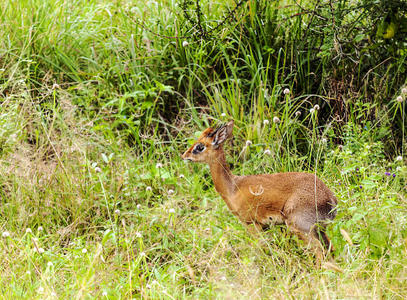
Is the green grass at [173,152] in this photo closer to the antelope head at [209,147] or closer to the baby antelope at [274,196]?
the baby antelope at [274,196]

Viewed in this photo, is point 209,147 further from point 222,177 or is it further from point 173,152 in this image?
point 173,152

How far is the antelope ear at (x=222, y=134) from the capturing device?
161 inches

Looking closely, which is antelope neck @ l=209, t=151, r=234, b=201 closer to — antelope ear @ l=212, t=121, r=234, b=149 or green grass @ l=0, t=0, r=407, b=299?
antelope ear @ l=212, t=121, r=234, b=149

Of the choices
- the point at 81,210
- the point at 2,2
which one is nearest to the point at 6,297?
Result: the point at 81,210

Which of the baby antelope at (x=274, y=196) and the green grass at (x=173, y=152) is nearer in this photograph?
the green grass at (x=173, y=152)

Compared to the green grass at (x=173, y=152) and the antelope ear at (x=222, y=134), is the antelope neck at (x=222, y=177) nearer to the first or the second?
the antelope ear at (x=222, y=134)

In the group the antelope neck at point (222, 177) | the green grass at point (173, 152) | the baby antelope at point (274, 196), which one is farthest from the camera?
the antelope neck at point (222, 177)

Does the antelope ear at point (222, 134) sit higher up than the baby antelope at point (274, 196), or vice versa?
the antelope ear at point (222, 134)

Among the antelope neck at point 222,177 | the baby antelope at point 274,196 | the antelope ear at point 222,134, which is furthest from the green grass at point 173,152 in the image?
the antelope ear at point 222,134

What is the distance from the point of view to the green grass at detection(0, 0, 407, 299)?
11.1 ft

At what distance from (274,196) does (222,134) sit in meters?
0.58

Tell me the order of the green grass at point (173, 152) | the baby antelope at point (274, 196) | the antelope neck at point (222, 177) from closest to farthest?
1. the green grass at point (173, 152)
2. the baby antelope at point (274, 196)
3. the antelope neck at point (222, 177)

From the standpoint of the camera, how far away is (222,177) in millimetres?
4059

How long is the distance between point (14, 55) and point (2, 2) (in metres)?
0.84
